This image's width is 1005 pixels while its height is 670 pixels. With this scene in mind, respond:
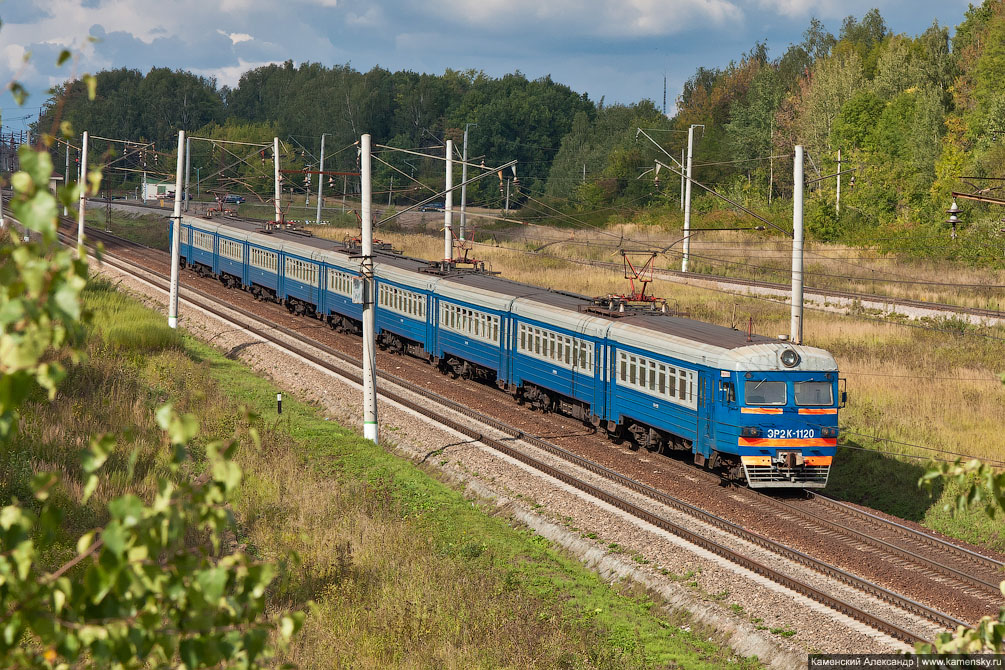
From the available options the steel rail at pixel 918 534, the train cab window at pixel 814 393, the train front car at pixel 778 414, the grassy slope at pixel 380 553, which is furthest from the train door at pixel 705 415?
the grassy slope at pixel 380 553

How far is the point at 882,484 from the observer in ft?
70.1

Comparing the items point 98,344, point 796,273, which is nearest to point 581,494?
point 796,273

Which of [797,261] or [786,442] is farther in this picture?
[797,261]

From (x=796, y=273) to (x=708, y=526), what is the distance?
8.40m

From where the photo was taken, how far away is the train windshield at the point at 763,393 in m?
18.5

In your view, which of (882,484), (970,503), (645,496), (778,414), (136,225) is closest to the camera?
(970,503)

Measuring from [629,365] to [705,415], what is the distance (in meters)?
2.84

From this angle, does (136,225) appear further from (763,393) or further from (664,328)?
(763,393)

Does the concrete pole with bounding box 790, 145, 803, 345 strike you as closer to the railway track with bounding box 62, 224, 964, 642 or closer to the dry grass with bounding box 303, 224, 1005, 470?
the dry grass with bounding box 303, 224, 1005, 470

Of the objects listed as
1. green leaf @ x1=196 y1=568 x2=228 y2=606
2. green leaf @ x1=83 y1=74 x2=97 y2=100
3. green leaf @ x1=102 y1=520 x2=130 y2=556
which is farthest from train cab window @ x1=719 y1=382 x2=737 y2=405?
green leaf @ x1=102 y1=520 x2=130 y2=556

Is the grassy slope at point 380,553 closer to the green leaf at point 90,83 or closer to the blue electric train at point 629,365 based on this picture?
the green leaf at point 90,83

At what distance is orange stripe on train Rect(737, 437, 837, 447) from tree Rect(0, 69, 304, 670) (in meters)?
15.0

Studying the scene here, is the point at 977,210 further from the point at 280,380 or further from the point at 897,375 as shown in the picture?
the point at 280,380

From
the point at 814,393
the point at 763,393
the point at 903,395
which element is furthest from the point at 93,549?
the point at 903,395
